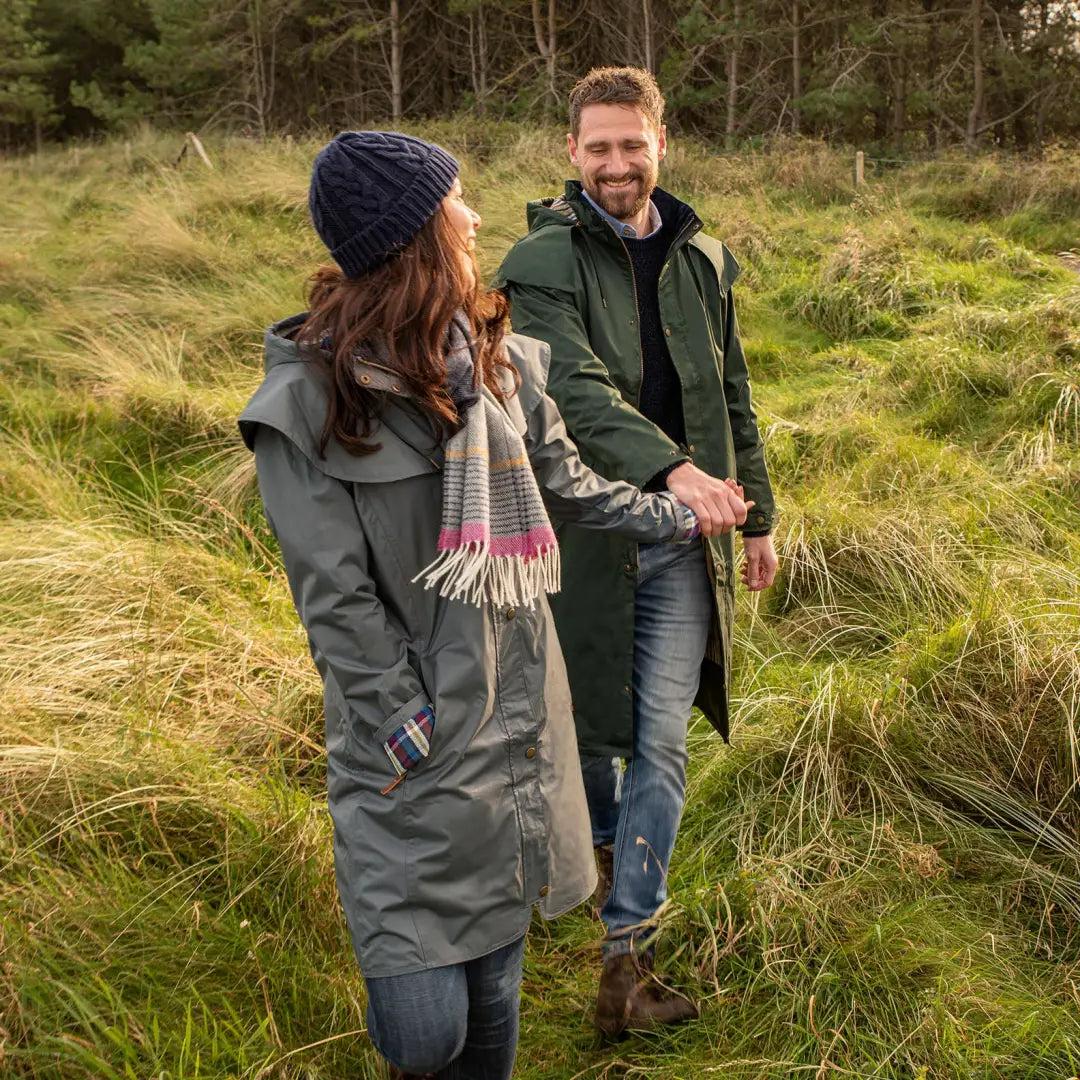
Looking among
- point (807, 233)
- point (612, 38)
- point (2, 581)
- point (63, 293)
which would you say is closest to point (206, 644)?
point (2, 581)

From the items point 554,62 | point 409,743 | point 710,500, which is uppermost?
point 554,62

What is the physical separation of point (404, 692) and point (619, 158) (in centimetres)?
148

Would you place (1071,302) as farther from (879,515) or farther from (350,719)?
(350,719)

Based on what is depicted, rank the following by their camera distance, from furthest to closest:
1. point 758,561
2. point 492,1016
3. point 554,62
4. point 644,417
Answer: point 554,62 < point 758,561 < point 644,417 < point 492,1016

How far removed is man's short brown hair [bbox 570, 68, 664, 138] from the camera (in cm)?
253

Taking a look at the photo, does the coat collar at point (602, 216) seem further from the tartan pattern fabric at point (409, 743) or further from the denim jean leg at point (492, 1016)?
the denim jean leg at point (492, 1016)

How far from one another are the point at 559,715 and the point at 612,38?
2515 cm

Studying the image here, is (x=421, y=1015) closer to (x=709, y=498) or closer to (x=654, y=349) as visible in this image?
(x=709, y=498)

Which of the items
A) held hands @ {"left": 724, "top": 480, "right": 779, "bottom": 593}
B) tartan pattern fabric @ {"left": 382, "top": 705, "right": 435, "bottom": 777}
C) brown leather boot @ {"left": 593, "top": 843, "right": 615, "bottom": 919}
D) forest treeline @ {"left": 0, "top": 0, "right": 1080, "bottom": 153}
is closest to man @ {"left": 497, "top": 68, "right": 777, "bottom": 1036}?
held hands @ {"left": 724, "top": 480, "right": 779, "bottom": 593}

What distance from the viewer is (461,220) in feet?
5.94

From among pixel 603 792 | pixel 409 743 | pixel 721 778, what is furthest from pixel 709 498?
pixel 721 778

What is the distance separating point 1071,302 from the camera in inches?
272

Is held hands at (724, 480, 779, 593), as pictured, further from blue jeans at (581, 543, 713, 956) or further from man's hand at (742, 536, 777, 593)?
blue jeans at (581, 543, 713, 956)

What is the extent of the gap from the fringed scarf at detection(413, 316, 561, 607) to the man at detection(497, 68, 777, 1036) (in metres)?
0.54
